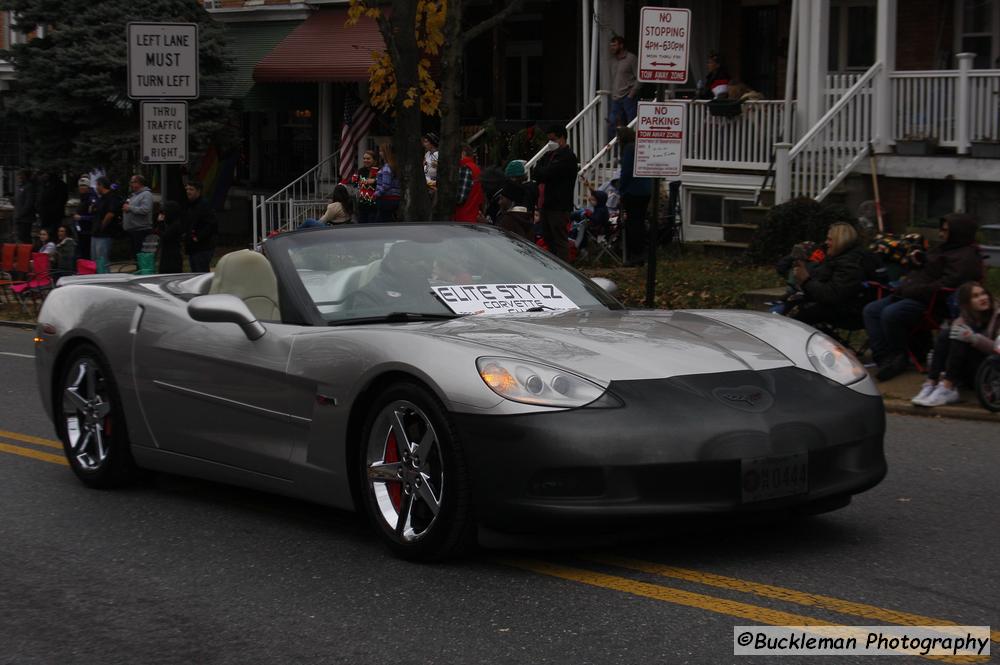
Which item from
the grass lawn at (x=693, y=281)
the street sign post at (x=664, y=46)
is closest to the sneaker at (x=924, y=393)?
the street sign post at (x=664, y=46)

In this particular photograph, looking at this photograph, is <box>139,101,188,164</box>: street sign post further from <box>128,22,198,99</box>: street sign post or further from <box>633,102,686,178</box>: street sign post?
<box>633,102,686,178</box>: street sign post

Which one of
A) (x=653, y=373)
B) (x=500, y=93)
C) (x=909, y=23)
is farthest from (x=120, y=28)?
(x=653, y=373)

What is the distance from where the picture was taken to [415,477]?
5.74 m

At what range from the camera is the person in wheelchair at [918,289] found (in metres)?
10.9

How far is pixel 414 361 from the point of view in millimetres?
5715

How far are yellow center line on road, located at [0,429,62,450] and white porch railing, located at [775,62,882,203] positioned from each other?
39.8 ft

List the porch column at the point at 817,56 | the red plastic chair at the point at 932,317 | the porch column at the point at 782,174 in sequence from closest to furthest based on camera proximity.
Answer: the red plastic chair at the point at 932,317 → the porch column at the point at 782,174 → the porch column at the point at 817,56

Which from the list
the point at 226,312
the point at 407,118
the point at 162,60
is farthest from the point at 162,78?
the point at 226,312

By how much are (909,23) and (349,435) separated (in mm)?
17950

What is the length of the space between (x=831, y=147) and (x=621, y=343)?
569 inches

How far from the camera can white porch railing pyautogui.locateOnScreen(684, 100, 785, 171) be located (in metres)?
20.6

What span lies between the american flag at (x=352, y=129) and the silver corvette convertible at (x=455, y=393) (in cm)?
2158

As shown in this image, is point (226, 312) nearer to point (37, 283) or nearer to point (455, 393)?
point (455, 393)

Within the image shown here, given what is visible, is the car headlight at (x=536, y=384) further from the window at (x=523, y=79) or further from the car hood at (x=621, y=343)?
the window at (x=523, y=79)
